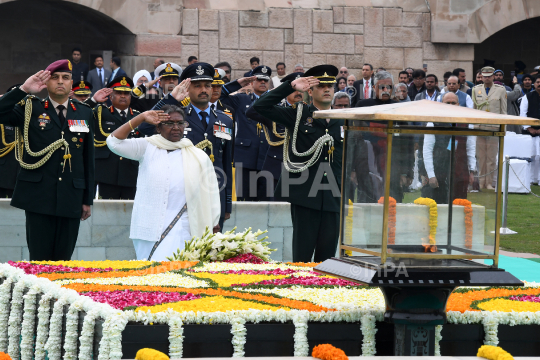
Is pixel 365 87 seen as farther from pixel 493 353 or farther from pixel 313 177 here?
pixel 493 353

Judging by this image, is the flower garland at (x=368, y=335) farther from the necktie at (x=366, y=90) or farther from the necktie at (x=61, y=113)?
the necktie at (x=366, y=90)

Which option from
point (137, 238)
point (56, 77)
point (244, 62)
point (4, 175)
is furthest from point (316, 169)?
point (244, 62)

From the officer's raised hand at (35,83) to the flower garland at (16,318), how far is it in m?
2.09

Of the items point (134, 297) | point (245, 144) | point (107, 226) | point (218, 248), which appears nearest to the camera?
point (134, 297)

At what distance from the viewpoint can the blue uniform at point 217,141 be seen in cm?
760

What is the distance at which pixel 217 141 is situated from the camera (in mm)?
7730

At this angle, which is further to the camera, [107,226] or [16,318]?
[107,226]

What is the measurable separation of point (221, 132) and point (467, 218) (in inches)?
153

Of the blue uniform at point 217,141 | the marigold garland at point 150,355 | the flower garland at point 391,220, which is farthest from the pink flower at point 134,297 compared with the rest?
the blue uniform at point 217,141

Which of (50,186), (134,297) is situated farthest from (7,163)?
(134,297)

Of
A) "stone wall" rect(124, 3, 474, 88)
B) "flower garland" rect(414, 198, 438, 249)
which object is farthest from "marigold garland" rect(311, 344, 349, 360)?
"stone wall" rect(124, 3, 474, 88)

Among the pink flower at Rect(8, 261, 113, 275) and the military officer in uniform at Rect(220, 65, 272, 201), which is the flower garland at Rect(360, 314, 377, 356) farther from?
the military officer in uniform at Rect(220, 65, 272, 201)

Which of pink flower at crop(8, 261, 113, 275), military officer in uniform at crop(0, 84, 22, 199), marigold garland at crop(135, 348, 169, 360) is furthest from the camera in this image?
military officer in uniform at crop(0, 84, 22, 199)

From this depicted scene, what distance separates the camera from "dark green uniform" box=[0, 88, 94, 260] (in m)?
6.90
